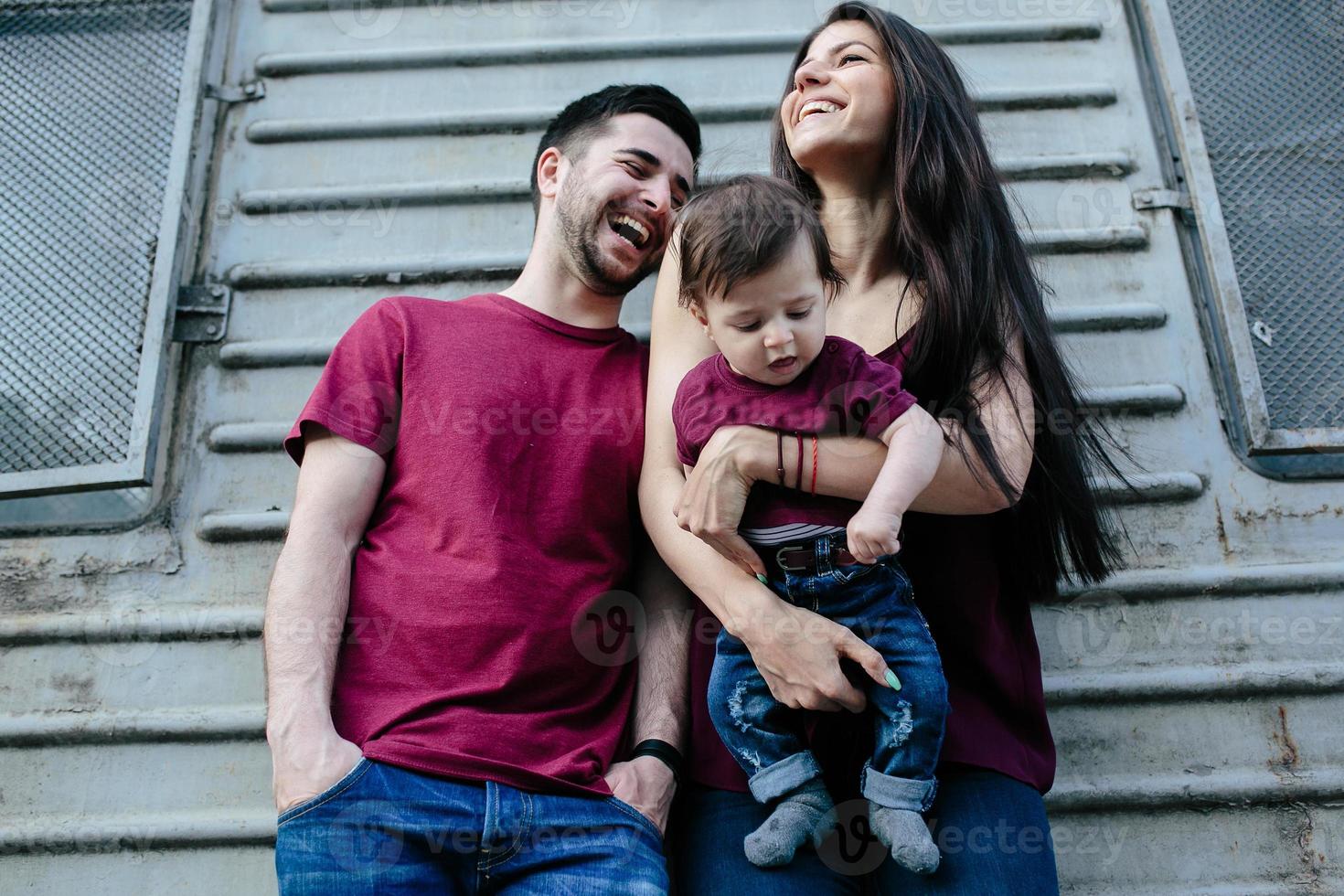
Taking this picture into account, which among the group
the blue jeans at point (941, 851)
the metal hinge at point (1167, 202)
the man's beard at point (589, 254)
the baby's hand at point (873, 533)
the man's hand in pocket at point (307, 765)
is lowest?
the blue jeans at point (941, 851)

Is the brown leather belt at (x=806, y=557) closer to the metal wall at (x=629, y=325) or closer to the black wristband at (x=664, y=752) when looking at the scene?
the black wristband at (x=664, y=752)

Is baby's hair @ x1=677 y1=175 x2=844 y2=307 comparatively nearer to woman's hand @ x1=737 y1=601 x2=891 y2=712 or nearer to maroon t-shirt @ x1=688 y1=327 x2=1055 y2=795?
maroon t-shirt @ x1=688 y1=327 x2=1055 y2=795

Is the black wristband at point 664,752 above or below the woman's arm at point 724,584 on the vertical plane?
below

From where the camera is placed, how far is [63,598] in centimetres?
266

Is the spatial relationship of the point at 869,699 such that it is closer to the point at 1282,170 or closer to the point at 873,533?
the point at 873,533

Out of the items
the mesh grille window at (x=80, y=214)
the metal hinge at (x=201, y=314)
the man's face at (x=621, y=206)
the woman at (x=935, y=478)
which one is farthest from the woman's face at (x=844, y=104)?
the mesh grille window at (x=80, y=214)

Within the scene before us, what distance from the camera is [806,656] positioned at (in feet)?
5.84

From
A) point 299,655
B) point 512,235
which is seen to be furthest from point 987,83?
point 299,655

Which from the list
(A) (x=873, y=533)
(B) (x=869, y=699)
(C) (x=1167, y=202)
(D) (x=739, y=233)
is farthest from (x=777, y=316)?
(C) (x=1167, y=202)

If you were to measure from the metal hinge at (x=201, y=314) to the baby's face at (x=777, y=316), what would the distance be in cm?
173

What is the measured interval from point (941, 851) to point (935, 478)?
68cm

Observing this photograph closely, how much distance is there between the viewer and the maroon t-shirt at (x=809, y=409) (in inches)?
71.6

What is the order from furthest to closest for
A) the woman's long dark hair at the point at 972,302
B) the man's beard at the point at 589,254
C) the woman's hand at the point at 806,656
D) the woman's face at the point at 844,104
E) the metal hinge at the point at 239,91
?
1. the metal hinge at the point at 239,91
2. the man's beard at the point at 589,254
3. the woman's face at the point at 844,104
4. the woman's long dark hair at the point at 972,302
5. the woman's hand at the point at 806,656

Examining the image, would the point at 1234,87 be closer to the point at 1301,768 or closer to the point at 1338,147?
the point at 1338,147
